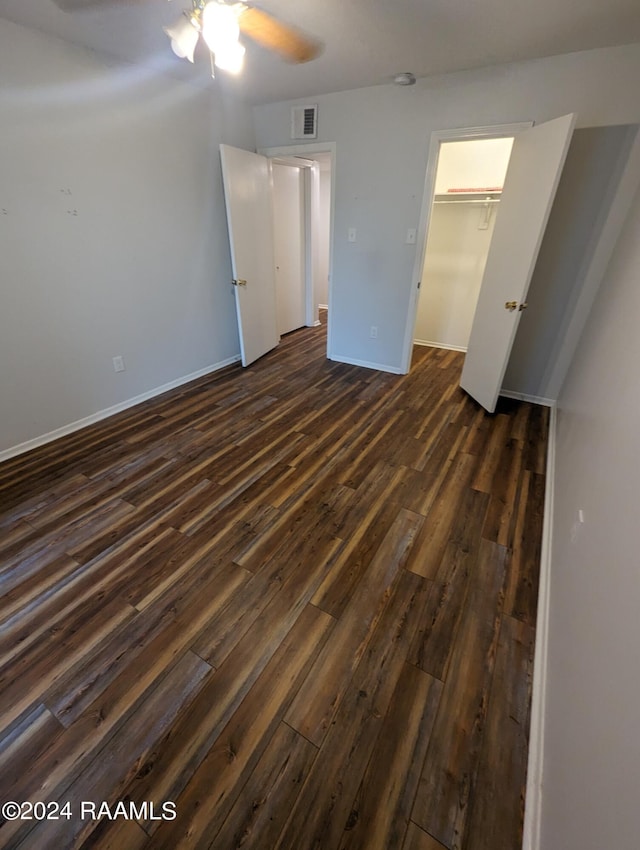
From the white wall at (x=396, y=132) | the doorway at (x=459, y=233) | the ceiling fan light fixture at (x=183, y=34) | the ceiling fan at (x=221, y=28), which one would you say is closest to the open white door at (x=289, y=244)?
the white wall at (x=396, y=132)

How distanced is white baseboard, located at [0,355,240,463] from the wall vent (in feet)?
7.65

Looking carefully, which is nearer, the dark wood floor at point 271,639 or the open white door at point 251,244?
the dark wood floor at point 271,639

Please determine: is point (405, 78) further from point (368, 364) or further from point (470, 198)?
point (368, 364)

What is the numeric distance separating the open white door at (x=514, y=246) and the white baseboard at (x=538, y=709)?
4.69 feet

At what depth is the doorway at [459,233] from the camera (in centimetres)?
376

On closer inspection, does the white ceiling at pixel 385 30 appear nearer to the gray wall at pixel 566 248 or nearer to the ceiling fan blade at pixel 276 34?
the ceiling fan blade at pixel 276 34

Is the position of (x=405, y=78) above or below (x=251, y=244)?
above

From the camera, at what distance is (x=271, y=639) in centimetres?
138

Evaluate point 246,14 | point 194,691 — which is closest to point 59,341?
point 246,14

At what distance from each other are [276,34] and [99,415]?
271cm

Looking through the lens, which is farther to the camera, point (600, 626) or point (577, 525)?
point (577, 525)

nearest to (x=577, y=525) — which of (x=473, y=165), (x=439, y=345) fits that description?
(x=439, y=345)

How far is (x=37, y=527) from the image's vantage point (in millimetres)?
1889

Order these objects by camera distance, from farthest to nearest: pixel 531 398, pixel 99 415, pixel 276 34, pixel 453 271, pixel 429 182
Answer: pixel 453 271 < pixel 531 398 < pixel 429 182 < pixel 99 415 < pixel 276 34
